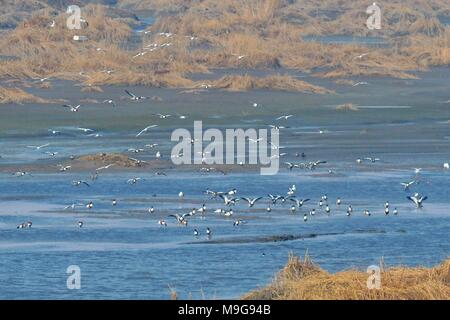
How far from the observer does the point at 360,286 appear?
17.4 m

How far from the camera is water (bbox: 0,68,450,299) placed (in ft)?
76.0

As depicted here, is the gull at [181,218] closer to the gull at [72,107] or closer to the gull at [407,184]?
the gull at [407,184]

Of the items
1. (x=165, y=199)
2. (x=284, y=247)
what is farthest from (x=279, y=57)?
(x=284, y=247)

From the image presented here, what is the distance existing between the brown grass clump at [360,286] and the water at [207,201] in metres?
2.45

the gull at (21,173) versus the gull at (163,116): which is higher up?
the gull at (163,116)

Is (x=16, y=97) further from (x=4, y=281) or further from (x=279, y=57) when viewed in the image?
(x=4, y=281)

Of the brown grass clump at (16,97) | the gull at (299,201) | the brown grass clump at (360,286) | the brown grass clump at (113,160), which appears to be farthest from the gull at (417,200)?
the brown grass clump at (16,97)

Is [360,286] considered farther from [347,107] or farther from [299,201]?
[347,107]

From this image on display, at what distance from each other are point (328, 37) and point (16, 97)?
30138 millimetres

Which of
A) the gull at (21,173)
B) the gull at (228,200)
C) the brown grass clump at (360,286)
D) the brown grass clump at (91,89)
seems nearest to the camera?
the brown grass clump at (360,286)

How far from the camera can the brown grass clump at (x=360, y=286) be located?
679 inches

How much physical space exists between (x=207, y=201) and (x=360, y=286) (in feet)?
40.5

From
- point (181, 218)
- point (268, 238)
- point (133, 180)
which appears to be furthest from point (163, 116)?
point (268, 238)
